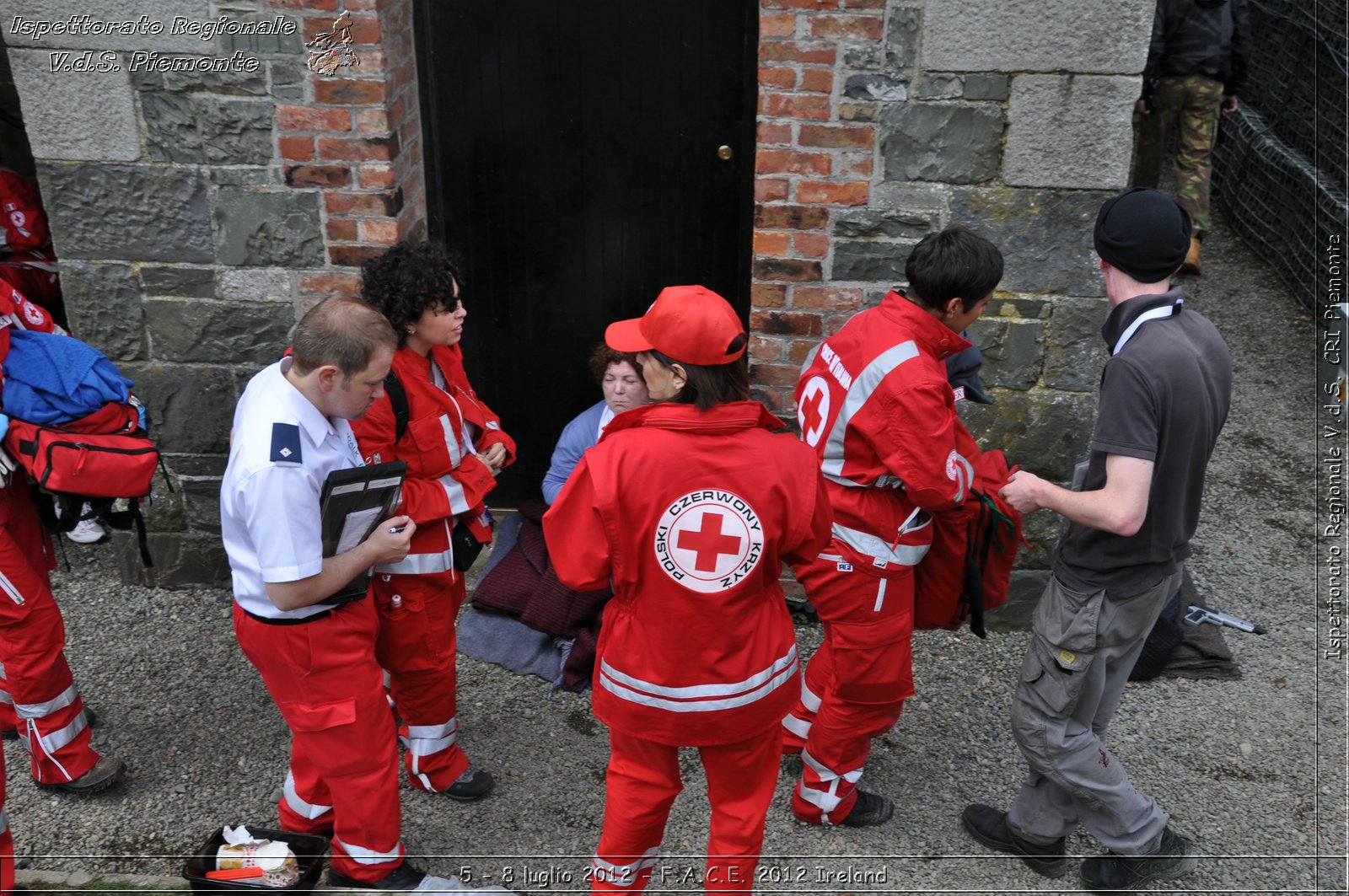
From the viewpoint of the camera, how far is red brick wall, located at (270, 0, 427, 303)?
13.0 feet

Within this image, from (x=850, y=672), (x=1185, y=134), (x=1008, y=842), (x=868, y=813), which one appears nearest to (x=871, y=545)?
(x=850, y=672)

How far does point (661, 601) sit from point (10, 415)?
2130 millimetres

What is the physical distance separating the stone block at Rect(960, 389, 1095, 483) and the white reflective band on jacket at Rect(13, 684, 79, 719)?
129 inches

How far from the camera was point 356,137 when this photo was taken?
407cm

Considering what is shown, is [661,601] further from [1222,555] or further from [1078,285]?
[1222,555]

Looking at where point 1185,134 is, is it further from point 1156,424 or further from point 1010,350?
point 1156,424

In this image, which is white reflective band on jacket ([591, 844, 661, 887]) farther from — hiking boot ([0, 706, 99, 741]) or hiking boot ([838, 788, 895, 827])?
hiking boot ([0, 706, 99, 741])

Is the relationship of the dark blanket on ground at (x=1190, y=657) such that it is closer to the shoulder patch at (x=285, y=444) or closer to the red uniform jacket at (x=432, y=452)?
the red uniform jacket at (x=432, y=452)

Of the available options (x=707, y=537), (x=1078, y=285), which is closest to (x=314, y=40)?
(x=707, y=537)

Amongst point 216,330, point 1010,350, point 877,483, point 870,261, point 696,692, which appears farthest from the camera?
point 216,330

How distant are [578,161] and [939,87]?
1.42 metres

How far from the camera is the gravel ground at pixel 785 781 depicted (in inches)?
138

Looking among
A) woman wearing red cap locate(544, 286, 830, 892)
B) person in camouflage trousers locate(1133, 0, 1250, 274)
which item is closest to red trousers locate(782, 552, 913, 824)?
woman wearing red cap locate(544, 286, 830, 892)

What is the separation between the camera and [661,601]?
2699 millimetres
